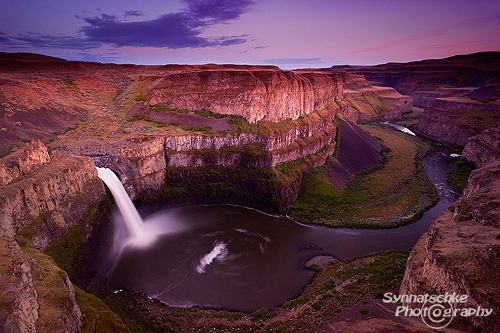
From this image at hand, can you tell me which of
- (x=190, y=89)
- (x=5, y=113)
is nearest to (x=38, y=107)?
(x=5, y=113)

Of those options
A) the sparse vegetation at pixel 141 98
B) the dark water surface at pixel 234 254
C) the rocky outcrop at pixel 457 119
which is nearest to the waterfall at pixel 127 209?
the dark water surface at pixel 234 254

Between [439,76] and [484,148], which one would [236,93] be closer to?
[484,148]

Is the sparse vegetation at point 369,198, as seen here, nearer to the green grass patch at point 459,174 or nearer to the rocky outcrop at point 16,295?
the green grass patch at point 459,174

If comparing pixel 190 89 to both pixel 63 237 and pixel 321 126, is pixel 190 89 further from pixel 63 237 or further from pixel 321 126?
pixel 63 237

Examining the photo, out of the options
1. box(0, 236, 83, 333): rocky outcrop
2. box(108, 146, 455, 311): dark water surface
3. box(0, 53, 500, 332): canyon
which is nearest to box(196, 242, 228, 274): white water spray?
box(108, 146, 455, 311): dark water surface

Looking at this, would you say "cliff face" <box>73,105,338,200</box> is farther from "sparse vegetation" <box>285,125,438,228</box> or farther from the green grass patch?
the green grass patch

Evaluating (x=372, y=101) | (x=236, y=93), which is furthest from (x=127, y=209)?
(x=372, y=101)
